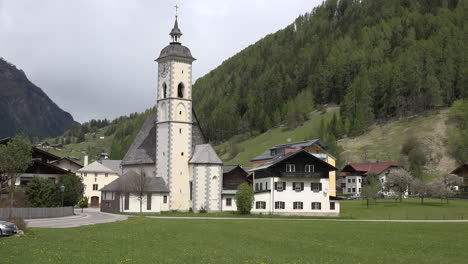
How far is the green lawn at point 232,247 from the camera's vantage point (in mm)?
23441

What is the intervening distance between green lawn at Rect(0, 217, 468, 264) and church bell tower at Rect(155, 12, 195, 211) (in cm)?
3332

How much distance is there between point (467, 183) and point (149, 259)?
97814 mm

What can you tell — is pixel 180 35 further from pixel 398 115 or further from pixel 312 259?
pixel 398 115

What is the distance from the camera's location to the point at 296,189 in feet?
243

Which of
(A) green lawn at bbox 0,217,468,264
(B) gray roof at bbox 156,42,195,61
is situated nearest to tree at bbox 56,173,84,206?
(B) gray roof at bbox 156,42,195,61

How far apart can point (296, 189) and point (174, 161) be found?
16.3m

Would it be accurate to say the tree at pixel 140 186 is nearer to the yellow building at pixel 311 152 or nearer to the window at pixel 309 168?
the window at pixel 309 168

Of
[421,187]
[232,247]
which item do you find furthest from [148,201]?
[232,247]

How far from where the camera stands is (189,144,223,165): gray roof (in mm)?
73044

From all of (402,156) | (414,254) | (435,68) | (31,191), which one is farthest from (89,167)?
(435,68)

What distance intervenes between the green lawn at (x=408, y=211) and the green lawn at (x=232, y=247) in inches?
1105

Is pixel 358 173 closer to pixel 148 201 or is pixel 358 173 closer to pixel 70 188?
pixel 148 201

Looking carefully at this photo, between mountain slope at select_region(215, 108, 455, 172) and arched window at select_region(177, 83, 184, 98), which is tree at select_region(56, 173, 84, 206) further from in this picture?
mountain slope at select_region(215, 108, 455, 172)

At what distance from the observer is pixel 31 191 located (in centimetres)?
5759
